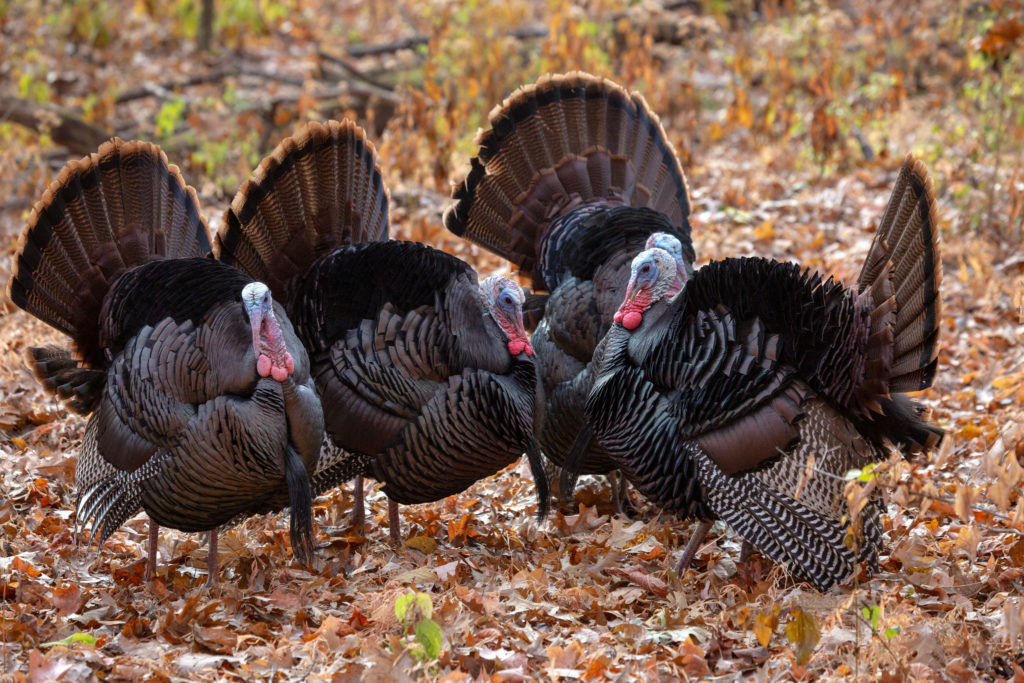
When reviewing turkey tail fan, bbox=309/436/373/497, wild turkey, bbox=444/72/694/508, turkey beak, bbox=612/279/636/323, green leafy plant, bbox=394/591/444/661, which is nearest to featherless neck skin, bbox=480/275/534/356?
turkey beak, bbox=612/279/636/323

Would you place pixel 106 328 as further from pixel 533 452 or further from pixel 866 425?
pixel 866 425

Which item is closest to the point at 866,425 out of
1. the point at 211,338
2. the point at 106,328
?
the point at 211,338

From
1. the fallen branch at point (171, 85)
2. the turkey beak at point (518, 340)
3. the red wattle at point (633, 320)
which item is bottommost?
the turkey beak at point (518, 340)

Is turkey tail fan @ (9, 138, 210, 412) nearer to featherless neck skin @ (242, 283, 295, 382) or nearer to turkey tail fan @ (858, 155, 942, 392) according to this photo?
featherless neck skin @ (242, 283, 295, 382)

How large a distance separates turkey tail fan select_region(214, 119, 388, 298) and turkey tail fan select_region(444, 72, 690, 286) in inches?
28.3

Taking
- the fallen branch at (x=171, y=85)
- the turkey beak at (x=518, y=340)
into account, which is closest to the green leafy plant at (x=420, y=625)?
the turkey beak at (x=518, y=340)

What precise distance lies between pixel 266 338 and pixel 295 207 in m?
1.13

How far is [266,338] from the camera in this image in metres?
4.13

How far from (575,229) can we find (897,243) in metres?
1.79

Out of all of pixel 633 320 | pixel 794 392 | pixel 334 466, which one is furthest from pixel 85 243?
pixel 794 392

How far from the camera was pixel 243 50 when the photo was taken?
1311cm

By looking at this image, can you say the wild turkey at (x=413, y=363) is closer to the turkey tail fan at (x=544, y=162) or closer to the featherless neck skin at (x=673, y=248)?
the featherless neck skin at (x=673, y=248)

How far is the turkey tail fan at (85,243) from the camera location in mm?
4652

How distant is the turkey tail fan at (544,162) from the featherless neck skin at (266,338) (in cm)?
177
